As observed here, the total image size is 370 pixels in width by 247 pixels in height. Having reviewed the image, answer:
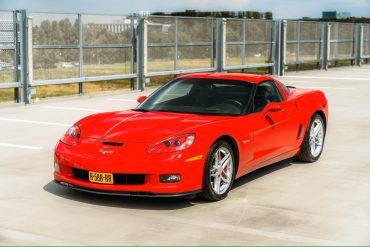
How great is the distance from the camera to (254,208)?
7.13 m

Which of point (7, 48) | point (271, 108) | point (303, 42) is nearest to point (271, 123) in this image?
point (271, 108)

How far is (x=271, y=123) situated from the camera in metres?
8.48

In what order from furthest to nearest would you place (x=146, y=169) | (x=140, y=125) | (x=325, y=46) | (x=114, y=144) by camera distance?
(x=325, y=46), (x=140, y=125), (x=114, y=144), (x=146, y=169)

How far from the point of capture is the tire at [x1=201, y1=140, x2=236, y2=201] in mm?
7184

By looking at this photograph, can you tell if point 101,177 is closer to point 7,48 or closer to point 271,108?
point 271,108

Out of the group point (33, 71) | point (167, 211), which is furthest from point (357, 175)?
point (33, 71)

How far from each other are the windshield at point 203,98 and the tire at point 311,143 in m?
1.33

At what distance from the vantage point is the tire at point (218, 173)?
7.18 metres

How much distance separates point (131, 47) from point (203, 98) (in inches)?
540

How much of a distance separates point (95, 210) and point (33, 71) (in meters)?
11.8

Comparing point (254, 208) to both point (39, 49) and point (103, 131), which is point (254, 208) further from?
point (39, 49)

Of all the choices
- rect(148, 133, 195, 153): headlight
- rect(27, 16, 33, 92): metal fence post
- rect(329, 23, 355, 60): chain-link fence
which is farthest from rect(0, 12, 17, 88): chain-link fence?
rect(329, 23, 355, 60): chain-link fence

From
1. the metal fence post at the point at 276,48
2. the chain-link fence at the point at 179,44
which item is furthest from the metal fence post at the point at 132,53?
the metal fence post at the point at 276,48

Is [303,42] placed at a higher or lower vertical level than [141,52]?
higher
